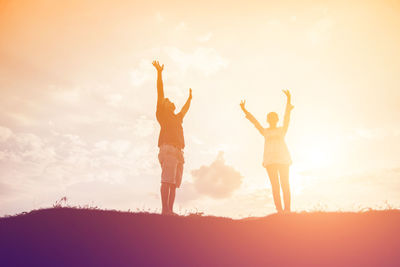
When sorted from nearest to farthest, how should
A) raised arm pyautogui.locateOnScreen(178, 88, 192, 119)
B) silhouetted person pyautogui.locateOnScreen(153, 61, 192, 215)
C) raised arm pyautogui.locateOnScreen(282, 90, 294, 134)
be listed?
silhouetted person pyautogui.locateOnScreen(153, 61, 192, 215), raised arm pyautogui.locateOnScreen(282, 90, 294, 134), raised arm pyautogui.locateOnScreen(178, 88, 192, 119)

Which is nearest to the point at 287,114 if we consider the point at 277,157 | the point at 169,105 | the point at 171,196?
the point at 277,157

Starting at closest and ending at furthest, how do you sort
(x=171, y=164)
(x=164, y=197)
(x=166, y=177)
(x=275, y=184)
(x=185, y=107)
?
1. (x=164, y=197)
2. (x=166, y=177)
3. (x=171, y=164)
4. (x=275, y=184)
5. (x=185, y=107)

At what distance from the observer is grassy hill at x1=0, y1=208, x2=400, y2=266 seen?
19.8 ft

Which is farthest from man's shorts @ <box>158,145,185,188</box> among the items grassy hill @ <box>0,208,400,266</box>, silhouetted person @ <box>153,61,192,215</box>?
grassy hill @ <box>0,208,400,266</box>

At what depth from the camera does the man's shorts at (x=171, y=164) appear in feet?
27.1

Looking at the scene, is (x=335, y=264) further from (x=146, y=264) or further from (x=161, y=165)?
(x=161, y=165)

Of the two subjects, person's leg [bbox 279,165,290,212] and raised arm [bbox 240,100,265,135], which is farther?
raised arm [bbox 240,100,265,135]

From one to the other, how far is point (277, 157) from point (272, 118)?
119 cm

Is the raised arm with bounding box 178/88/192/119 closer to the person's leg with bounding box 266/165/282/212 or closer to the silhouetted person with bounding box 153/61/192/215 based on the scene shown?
the silhouetted person with bounding box 153/61/192/215

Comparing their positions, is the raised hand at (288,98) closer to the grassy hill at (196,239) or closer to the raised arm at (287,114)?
the raised arm at (287,114)

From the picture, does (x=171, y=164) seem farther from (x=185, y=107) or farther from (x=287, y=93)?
(x=287, y=93)

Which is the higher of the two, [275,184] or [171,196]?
[275,184]

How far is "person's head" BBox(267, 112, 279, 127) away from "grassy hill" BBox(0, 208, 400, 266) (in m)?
2.59

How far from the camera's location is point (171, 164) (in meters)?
8.38
